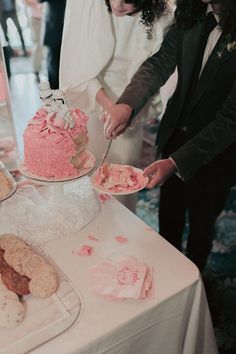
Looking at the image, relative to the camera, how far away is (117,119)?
1238mm

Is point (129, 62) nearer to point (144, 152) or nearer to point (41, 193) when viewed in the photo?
point (41, 193)

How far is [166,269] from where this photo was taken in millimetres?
894

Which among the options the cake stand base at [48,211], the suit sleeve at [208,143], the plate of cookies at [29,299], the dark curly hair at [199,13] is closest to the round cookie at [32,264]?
the plate of cookies at [29,299]

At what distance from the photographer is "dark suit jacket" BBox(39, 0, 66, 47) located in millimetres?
2008

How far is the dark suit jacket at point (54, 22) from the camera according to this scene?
6.59 feet

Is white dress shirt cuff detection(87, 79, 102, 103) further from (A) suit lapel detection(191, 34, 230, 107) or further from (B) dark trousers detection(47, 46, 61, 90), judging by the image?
(B) dark trousers detection(47, 46, 61, 90)

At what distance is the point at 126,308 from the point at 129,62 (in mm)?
878

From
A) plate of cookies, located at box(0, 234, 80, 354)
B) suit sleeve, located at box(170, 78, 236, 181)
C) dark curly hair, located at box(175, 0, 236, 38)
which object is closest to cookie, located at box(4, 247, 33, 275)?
plate of cookies, located at box(0, 234, 80, 354)

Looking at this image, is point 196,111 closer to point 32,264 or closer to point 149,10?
point 149,10

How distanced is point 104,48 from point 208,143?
48 centimetres

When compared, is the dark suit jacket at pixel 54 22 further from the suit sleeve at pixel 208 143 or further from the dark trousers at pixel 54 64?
the suit sleeve at pixel 208 143

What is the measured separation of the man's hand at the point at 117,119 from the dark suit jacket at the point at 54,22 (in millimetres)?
1015

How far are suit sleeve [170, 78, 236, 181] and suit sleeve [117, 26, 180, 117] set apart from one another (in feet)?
0.90

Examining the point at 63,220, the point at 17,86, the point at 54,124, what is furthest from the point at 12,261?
the point at 17,86
